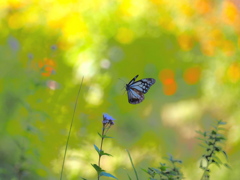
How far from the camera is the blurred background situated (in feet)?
6.52

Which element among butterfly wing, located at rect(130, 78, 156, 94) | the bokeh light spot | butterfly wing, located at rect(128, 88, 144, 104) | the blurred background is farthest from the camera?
the bokeh light spot

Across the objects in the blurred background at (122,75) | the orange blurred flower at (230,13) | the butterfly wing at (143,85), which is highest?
the orange blurred flower at (230,13)

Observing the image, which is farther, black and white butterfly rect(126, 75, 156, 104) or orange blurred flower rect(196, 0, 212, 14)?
orange blurred flower rect(196, 0, 212, 14)

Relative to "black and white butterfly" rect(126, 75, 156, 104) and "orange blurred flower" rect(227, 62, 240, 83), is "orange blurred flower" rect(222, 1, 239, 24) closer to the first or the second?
"orange blurred flower" rect(227, 62, 240, 83)

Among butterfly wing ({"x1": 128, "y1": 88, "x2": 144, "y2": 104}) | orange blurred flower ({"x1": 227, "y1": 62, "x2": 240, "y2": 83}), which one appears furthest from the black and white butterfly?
orange blurred flower ({"x1": 227, "y1": 62, "x2": 240, "y2": 83})

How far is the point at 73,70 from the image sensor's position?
6.88 ft

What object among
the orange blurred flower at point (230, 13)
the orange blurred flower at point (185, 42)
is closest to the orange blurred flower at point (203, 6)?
the orange blurred flower at point (230, 13)

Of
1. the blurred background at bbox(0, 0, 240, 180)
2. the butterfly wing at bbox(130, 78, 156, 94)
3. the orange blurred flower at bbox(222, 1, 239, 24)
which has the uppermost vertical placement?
the orange blurred flower at bbox(222, 1, 239, 24)

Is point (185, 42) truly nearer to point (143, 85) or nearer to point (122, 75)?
point (122, 75)

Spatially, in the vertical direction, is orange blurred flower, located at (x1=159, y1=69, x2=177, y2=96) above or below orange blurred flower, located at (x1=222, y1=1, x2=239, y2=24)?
below

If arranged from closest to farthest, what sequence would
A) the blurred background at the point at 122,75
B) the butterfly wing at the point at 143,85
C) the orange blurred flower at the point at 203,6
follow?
the butterfly wing at the point at 143,85 → the blurred background at the point at 122,75 → the orange blurred flower at the point at 203,6

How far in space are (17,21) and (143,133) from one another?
3.50 ft

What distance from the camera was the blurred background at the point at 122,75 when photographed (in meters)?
1.99

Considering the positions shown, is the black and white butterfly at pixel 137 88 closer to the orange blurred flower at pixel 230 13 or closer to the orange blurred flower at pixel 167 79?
the orange blurred flower at pixel 167 79
